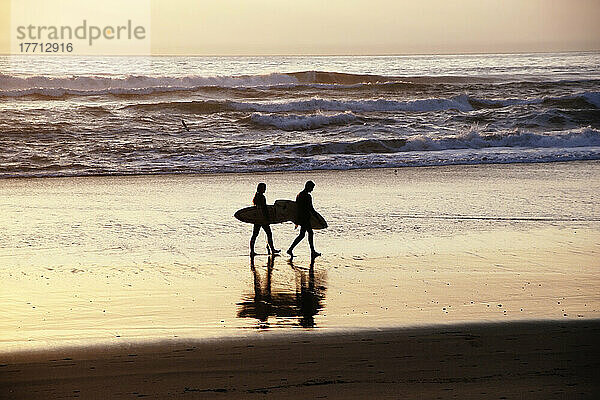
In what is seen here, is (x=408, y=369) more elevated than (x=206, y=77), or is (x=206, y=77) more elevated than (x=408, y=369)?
(x=206, y=77)

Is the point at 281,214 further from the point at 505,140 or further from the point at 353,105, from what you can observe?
the point at 353,105

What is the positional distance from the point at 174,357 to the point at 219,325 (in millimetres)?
1101

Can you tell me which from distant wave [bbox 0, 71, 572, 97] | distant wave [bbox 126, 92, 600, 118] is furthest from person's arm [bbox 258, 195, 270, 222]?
distant wave [bbox 0, 71, 572, 97]

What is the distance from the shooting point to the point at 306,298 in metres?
9.39

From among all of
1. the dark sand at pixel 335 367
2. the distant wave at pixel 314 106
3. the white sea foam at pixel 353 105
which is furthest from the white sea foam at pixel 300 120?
the dark sand at pixel 335 367

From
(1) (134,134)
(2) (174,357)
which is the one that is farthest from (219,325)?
(1) (134,134)

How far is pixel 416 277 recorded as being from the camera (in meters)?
10.3

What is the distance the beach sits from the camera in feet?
22.0

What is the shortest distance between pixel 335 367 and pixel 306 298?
2.47m

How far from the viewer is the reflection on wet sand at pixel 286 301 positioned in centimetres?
851

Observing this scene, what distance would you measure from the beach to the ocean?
24.6 feet

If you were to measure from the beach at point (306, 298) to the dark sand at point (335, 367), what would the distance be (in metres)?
0.02

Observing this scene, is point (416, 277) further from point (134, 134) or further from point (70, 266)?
point (134, 134)

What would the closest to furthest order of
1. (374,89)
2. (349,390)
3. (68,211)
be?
(349,390), (68,211), (374,89)
